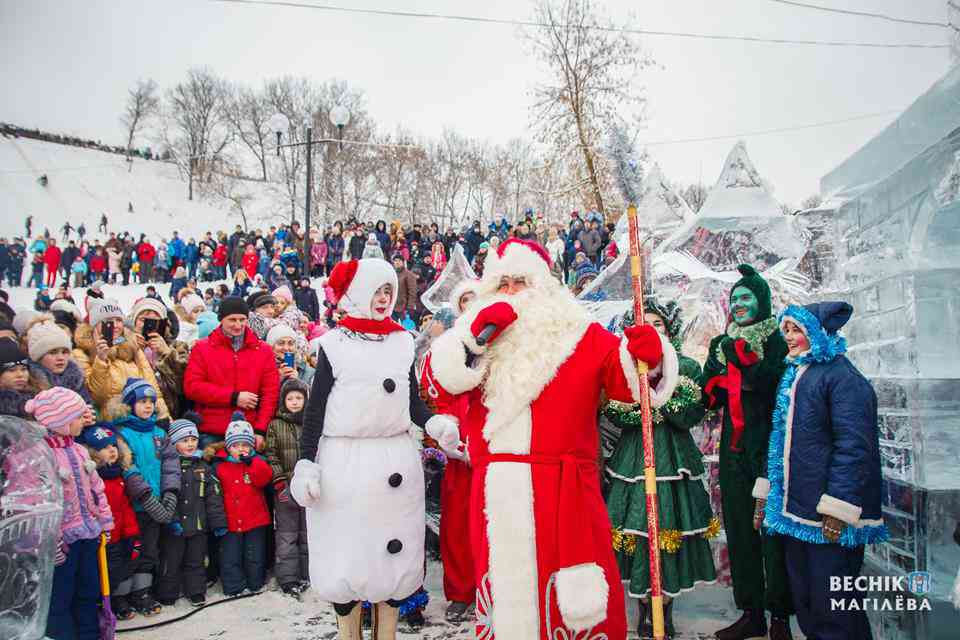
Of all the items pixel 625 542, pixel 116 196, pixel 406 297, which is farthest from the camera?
pixel 116 196

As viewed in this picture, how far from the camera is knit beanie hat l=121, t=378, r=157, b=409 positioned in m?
4.21

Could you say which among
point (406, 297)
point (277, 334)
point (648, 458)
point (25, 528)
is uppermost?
point (406, 297)

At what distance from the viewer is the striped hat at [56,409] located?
3.35 m

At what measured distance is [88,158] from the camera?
4456 cm

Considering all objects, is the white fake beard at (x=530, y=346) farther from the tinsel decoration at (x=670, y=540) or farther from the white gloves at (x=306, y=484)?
the tinsel decoration at (x=670, y=540)

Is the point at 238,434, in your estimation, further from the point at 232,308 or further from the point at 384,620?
the point at 384,620

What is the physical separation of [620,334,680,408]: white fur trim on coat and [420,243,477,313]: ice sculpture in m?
3.62

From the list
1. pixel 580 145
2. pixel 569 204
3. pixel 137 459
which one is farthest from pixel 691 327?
pixel 569 204

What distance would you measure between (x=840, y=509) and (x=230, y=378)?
3.95 meters

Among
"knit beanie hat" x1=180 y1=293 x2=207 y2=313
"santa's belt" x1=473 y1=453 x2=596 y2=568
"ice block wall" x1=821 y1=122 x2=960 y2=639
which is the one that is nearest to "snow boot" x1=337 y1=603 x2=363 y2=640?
"santa's belt" x1=473 y1=453 x2=596 y2=568

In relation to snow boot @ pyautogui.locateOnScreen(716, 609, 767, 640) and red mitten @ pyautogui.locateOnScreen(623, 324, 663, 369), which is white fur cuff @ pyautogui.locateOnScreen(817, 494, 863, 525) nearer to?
snow boot @ pyautogui.locateOnScreen(716, 609, 767, 640)

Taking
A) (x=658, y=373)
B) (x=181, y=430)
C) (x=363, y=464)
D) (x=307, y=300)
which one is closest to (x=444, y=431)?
(x=363, y=464)

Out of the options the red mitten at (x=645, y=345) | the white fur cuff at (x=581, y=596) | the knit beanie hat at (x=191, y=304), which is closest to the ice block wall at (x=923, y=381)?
the red mitten at (x=645, y=345)

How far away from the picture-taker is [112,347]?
15.1 feet
